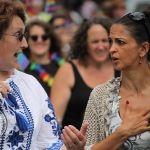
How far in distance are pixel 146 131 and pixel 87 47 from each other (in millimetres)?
2677

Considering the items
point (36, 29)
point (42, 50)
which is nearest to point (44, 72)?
point (42, 50)

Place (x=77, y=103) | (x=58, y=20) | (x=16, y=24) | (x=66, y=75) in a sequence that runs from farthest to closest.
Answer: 1. (x=58, y=20)
2. (x=66, y=75)
3. (x=77, y=103)
4. (x=16, y=24)

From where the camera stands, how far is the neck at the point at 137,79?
4.20m

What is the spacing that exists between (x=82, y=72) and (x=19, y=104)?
2.48 meters

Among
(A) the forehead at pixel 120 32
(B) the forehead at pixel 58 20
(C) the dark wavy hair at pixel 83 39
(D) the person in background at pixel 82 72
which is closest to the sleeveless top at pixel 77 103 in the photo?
(D) the person in background at pixel 82 72

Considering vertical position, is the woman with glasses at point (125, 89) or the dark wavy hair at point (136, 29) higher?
the dark wavy hair at point (136, 29)

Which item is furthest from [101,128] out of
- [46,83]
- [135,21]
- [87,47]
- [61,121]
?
[46,83]

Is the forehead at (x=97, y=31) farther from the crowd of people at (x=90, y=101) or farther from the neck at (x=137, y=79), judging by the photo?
the neck at (x=137, y=79)

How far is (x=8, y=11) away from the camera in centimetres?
391

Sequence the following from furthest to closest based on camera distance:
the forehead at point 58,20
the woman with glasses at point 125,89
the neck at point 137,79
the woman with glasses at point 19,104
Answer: the forehead at point 58,20
the neck at point 137,79
the woman with glasses at point 125,89
the woman with glasses at point 19,104

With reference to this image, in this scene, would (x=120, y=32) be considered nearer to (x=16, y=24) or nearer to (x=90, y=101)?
(x=90, y=101)

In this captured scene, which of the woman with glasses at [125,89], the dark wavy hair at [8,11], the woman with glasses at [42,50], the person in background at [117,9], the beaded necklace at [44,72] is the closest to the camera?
the dark wavy hair at [8,11]

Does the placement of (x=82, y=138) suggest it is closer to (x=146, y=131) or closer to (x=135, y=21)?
(x=146, y=131)

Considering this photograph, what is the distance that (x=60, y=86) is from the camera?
6.23 m
